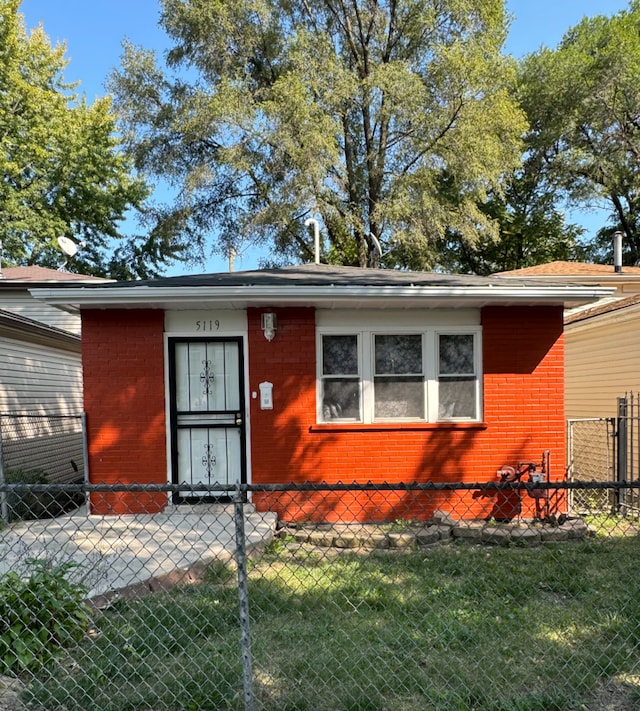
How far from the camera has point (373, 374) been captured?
22.0ft

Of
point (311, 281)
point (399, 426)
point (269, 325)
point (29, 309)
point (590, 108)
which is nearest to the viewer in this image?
point (311, 281)

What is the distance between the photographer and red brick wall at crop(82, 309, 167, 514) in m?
6.46

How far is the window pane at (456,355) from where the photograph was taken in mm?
6770

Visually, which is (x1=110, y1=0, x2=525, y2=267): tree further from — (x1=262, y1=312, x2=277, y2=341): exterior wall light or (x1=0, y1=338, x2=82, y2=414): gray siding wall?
(x1=262, y1=312, x2=277, y2=341): exterior wall light

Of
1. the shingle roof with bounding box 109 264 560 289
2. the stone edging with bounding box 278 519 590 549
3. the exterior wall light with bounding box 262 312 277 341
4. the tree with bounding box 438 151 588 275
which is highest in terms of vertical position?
the tree with bounding box 438 151 588 275

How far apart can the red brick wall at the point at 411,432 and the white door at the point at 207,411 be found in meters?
0.27

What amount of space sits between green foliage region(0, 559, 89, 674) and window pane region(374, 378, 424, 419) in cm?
415

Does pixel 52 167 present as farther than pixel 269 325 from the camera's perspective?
Yes

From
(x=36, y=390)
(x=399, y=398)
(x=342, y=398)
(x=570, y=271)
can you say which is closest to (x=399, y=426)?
(x=399, y=398)

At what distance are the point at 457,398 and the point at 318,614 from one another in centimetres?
366

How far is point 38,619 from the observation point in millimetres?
3273

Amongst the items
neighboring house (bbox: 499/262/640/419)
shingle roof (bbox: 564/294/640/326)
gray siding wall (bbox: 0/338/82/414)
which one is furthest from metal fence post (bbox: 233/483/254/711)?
shingle roof (bbox: 564/294/640/326)

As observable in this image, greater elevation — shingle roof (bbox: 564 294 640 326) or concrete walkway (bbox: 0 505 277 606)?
shingle roof (bbox: 564 294 640 326)

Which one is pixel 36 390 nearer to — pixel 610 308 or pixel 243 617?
pixel 243 617
